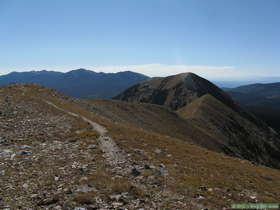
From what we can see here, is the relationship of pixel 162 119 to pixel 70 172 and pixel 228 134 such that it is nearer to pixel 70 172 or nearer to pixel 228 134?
pixel 228 134

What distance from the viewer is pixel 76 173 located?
12.9 m

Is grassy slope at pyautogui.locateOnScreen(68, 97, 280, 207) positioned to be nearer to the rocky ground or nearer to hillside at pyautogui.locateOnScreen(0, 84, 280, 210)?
hillside at pyautogui.locateOnScreen(0, 84, 280, 210)

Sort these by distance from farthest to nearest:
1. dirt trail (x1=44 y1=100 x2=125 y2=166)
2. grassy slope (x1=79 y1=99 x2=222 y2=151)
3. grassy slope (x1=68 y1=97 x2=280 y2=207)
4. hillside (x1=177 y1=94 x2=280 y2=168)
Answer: hillside (x1=177 y1=94 x2=280 y2=168), grassy slope (x1=79 y1=99 x2=222 y2=151), dirt trail (x1=44 y1=100 x2=125 y2=166), grassy slope (x1=68 y1=97 x2=280 y2=207)

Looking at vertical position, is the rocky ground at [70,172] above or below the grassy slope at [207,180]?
above

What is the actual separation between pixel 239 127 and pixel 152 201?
113 m

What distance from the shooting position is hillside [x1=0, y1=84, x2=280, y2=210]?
33.3 feet

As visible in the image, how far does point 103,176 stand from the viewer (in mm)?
12641

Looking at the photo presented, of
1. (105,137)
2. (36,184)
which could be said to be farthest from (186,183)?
(105,137)

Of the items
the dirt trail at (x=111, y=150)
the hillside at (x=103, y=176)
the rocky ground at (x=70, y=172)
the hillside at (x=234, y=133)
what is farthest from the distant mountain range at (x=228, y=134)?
the rocky ground at (x=70, y=172)

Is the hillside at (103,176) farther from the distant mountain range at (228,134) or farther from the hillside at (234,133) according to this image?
the hillside at (234,133)

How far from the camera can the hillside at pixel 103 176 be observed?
10.1 meters

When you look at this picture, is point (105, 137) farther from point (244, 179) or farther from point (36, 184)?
point (244, 179)

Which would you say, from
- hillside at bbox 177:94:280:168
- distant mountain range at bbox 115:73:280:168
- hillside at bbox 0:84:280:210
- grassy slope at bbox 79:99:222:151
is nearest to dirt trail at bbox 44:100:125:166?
hillside at bbox 0:84:280:210

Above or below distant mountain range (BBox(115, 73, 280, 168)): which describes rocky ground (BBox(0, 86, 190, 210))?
above
